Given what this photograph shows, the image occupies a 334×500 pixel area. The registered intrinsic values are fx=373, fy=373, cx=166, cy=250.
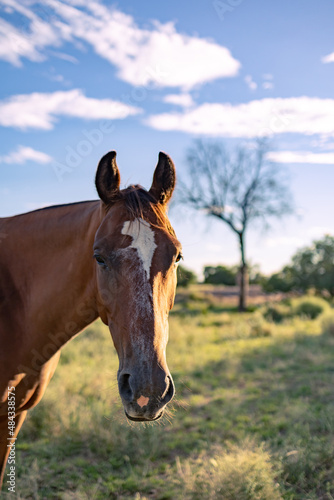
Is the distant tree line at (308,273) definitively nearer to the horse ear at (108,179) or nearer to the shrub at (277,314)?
the shrub at (277,314)

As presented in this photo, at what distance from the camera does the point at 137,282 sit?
6.24ft

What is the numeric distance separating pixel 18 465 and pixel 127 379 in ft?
10.4

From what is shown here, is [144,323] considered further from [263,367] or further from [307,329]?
[307,329]

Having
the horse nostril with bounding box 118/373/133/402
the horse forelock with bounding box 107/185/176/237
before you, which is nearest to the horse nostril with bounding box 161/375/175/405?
the horse nostril with bounding box 118/373/133/402

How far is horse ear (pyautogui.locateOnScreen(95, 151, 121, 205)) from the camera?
222 cm

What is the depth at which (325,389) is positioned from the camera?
256 inches

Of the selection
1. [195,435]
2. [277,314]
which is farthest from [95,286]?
[277,314]

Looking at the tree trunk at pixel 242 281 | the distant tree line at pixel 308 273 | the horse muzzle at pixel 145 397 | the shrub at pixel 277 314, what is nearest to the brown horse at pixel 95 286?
the horse muzzle at pixel 145 397

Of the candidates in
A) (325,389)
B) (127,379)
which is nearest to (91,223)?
(127,379)

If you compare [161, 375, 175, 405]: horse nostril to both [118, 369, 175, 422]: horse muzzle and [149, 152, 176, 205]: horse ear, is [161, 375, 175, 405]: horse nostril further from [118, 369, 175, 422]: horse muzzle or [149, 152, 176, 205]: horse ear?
[149, 152, 176, 205]: horse ear

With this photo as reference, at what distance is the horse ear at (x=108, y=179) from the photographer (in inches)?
87.3

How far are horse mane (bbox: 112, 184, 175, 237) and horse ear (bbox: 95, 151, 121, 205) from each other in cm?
5

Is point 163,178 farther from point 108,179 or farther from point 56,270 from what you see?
point 56,270

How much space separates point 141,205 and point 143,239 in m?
0.26
